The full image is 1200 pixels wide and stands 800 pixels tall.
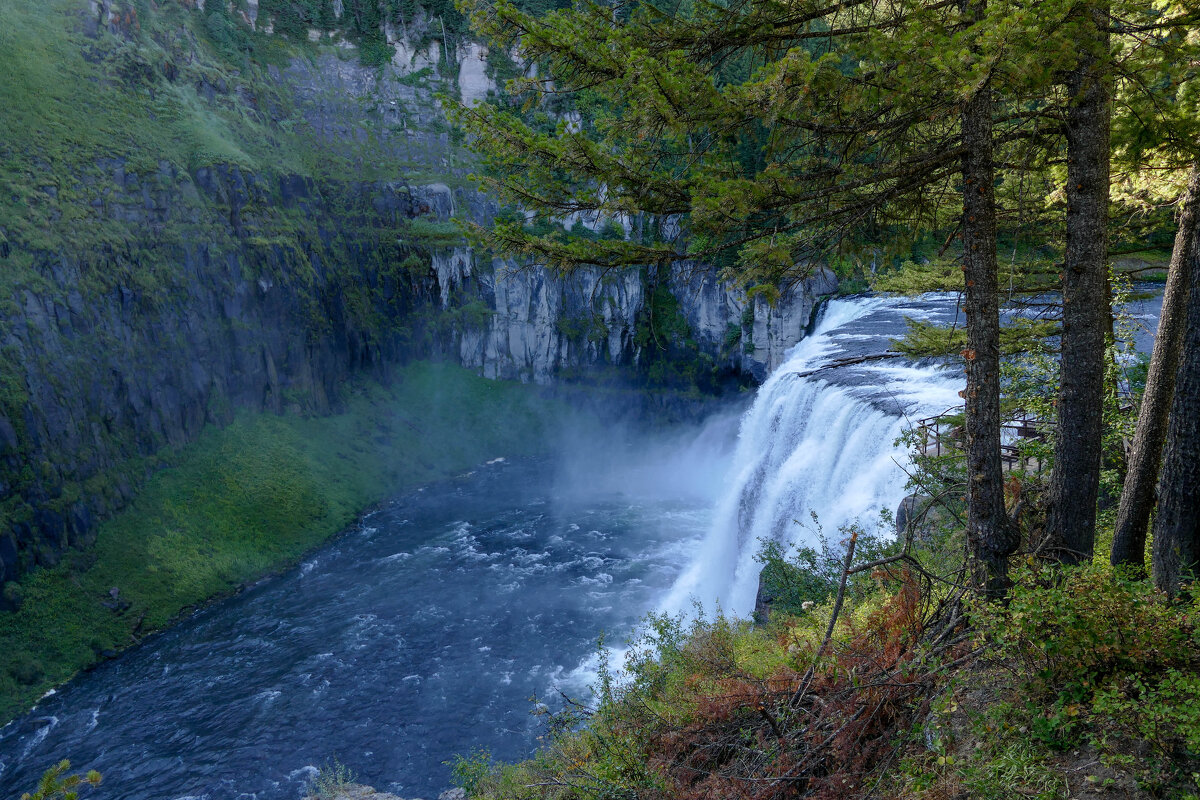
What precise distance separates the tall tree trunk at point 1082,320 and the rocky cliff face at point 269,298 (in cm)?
968

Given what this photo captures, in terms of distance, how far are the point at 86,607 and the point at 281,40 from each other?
1676 inches

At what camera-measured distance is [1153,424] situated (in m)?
6.33

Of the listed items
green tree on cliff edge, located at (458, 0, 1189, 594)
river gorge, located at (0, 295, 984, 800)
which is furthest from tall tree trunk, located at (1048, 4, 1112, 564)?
river gorge, located at (0, 295, 984, 800)

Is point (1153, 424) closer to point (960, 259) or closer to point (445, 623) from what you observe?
point (960, 259)

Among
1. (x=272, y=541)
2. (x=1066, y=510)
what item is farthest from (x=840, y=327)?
(x=272, y=541)

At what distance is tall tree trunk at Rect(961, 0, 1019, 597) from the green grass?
2618 cm

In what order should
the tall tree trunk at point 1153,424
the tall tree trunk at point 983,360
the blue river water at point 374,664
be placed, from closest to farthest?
1. the tall tree trunk at point 983,360
2. the tall tree trunk at point 1153,424
3. the blue river water at point 374,664

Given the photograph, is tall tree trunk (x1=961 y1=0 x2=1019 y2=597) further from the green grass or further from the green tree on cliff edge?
the green grass

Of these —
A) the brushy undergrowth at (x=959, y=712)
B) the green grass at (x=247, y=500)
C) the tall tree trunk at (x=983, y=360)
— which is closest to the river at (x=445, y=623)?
the green grass at (x=247, y=500)

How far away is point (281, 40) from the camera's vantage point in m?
47.6

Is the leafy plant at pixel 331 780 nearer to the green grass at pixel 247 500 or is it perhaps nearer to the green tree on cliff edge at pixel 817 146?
the green grass at pixel 247 500

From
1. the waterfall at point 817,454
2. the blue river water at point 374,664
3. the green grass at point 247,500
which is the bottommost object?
the blue river water at point 374,664

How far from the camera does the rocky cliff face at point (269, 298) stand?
25.7 meters

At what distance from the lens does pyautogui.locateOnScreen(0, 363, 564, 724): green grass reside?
2227cm
